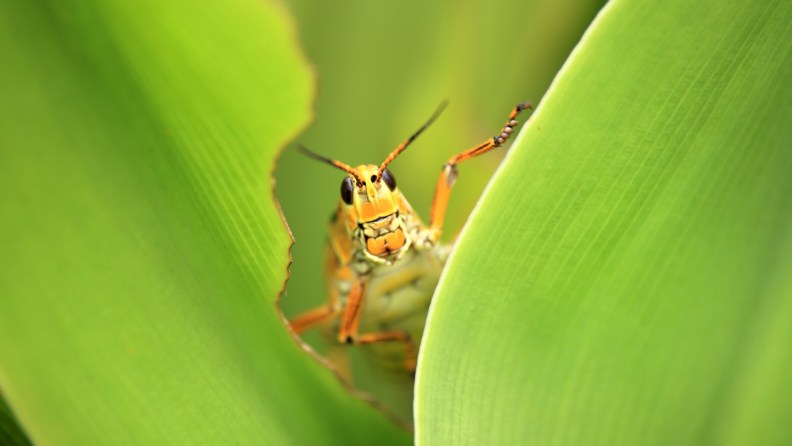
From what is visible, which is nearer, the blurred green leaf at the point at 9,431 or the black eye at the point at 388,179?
the blurred green leaf at the point at 9,431

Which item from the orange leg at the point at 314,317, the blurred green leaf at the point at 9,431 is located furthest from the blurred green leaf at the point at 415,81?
the blurred green leaf at the point at 9,431

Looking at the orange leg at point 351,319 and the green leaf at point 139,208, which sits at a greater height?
the green leaf at point 139,208

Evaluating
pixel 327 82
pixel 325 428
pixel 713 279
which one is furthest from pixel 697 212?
pixel 327 82

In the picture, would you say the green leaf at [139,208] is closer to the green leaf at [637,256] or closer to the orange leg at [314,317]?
the green leaf at [637,256]

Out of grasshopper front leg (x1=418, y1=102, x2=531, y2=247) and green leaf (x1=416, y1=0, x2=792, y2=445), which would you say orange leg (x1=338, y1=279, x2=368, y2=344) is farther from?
green leaf (x1=416, y1=0, x2=792, y2=445)

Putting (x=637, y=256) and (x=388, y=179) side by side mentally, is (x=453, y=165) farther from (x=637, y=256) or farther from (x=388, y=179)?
(x=637, y=256)

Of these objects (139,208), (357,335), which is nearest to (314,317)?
(357,335)

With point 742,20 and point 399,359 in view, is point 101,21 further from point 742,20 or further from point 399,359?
point 399,359
